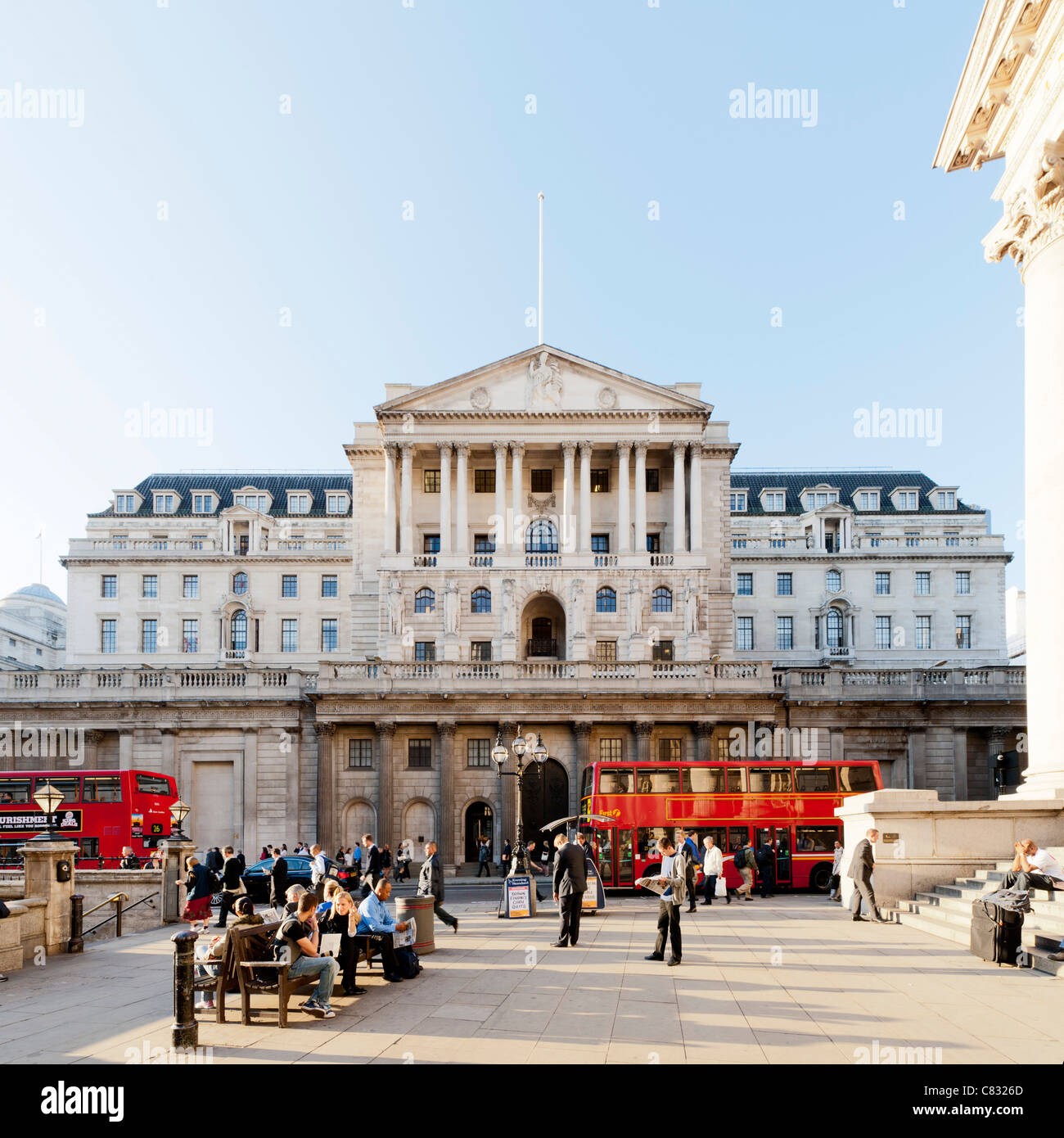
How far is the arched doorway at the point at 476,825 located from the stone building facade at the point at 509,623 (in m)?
0.16

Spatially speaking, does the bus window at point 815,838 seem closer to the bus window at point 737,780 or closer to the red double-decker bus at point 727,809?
the red double-decker bus at point 727,809

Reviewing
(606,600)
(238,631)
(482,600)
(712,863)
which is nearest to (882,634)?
(606,600)

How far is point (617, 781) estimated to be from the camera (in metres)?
32.1

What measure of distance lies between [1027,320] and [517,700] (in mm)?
32976

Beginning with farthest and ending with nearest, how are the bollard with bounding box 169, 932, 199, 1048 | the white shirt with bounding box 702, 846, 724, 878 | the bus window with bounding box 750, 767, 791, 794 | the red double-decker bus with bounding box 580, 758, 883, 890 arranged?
the bus window with bounding box 750, 767, 791, 794 < the red double-decker bus with bounding box 580, 758, 883, 890 < the white shirt with bounding box 702, 846, 724, 878 < the bollard with bounding box 169, 932, 199, 1048

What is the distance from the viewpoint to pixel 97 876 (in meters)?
27.6

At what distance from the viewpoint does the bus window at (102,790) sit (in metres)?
34.9

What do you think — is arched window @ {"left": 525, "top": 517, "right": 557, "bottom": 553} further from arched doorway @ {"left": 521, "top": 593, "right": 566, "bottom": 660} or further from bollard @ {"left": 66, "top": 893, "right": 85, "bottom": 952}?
bollard @ {"left": 66, "top": 893, "right": 85, "bottom": 952}

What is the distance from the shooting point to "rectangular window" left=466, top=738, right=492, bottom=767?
163 ft

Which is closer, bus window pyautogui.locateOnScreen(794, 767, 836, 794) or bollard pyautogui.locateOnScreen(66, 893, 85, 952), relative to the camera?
bollard pyautogui.locateOnScreen(66, 893, 85, 952)

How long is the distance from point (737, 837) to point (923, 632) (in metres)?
49.3

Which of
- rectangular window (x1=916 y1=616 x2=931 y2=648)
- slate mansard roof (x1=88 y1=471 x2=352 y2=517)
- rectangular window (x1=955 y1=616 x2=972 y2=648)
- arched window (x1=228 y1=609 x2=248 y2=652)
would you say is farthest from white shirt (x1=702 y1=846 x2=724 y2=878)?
slate mansard roof (x1=88 y1=471 x2=352 y2=517)

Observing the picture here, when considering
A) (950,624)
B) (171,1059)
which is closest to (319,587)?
(950,624)

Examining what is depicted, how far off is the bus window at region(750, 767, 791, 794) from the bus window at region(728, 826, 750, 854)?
3.93 ft
